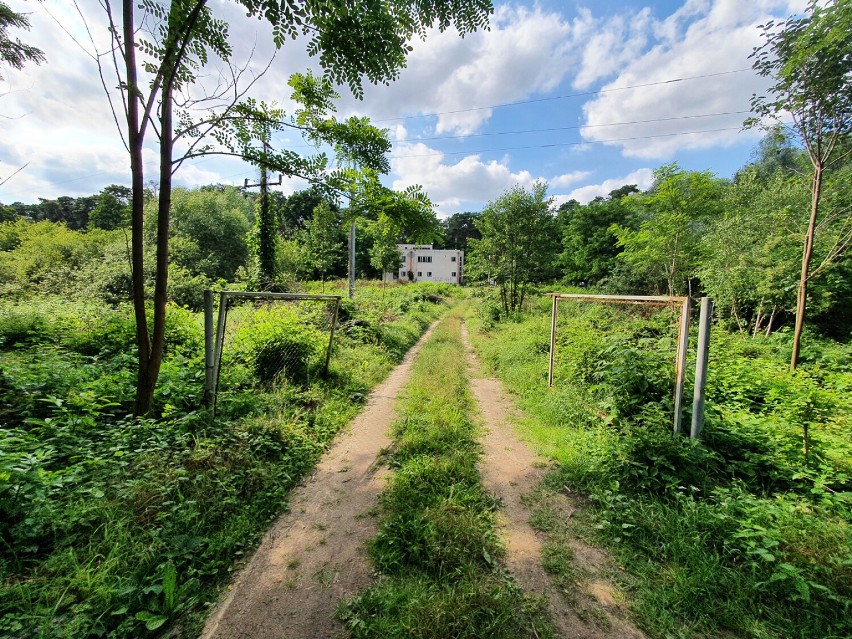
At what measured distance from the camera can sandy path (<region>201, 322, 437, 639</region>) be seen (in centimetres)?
189

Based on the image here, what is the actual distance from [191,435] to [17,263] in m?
18.1

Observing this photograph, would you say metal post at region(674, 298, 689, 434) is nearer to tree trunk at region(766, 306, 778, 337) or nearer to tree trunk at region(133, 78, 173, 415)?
tree trunk at region(133, 78, 173, 415)

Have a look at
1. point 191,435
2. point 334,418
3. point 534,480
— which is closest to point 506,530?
point 534,480

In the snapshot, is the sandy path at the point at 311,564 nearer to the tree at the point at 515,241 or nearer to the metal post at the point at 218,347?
the metal post at the point at 218,347

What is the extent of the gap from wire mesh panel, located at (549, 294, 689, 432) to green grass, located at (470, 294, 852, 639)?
0.03 metres

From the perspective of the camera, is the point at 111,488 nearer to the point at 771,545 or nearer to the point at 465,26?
the point at 771,545

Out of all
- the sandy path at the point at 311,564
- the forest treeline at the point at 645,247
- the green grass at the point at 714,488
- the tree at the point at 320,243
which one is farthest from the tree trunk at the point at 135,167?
the tree at the point at 320,243

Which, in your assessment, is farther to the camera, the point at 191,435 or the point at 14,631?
the point at 191,435

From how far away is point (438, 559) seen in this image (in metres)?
2.34

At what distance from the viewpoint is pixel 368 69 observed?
3.23 meters

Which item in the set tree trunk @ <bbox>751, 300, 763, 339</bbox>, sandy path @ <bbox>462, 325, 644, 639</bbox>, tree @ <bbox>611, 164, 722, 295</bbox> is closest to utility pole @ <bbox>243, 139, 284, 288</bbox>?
sandy path @ <bbox>462, 325, 644, 639</bbox>

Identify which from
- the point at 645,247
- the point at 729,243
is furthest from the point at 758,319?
the point at 645,247

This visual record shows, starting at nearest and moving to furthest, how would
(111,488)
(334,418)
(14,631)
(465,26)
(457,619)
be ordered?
(14,631)
(457,619)
(111,488)
(465,26)
(334,418)

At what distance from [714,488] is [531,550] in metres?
1.82
